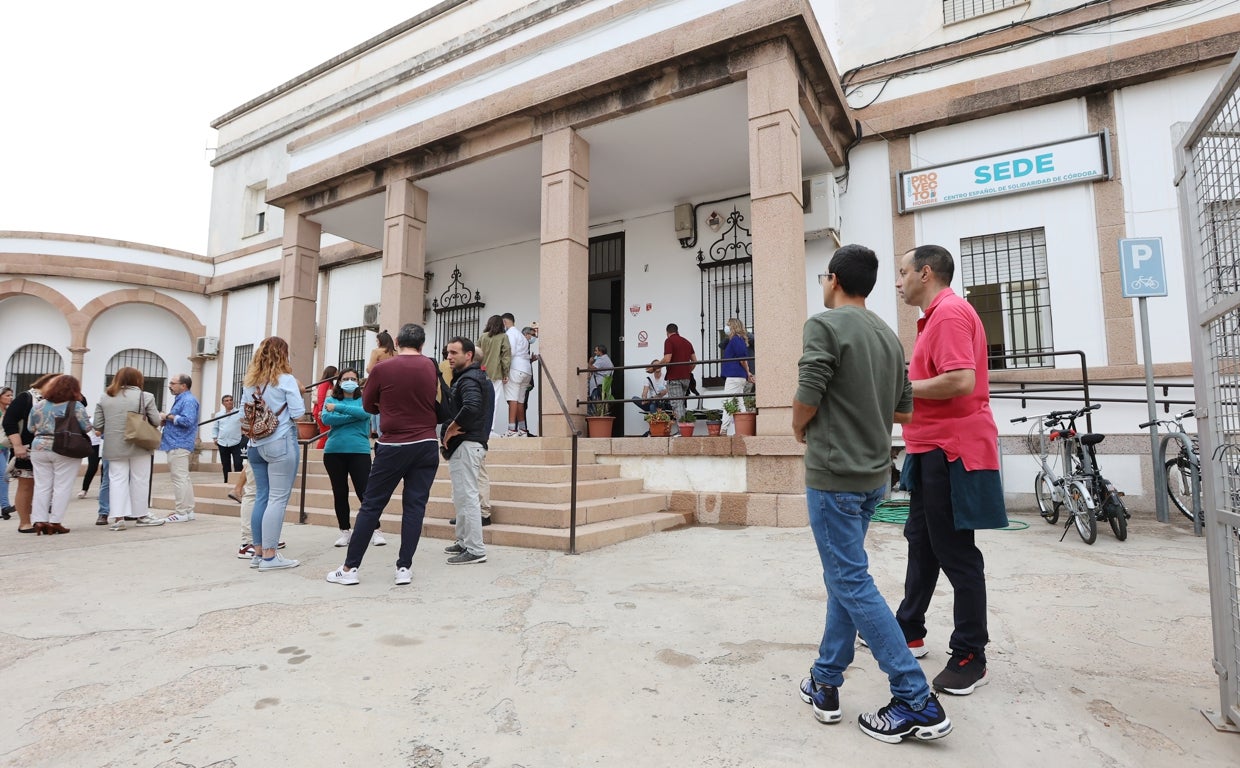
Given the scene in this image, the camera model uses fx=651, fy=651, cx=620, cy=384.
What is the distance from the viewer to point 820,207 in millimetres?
8867

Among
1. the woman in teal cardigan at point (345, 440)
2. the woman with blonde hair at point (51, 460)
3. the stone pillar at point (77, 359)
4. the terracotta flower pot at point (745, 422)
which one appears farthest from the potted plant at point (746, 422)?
the stone pillar at point (77, 359)

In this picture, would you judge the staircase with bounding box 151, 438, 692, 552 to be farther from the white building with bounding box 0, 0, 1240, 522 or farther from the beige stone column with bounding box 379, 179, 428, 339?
the beige stone column with bounding box 379, 179, 428, 339

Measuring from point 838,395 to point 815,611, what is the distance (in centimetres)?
176

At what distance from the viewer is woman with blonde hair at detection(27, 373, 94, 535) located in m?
6.35

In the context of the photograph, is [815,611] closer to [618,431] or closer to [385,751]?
[385,751]

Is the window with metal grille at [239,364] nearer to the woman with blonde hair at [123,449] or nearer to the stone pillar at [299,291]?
the stone pillar at [299,291]

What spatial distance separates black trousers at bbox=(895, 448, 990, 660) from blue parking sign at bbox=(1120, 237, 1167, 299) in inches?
218

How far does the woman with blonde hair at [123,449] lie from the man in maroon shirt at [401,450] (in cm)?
370

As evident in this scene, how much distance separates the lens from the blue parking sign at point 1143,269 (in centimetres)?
644

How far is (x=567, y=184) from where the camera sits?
8.15m

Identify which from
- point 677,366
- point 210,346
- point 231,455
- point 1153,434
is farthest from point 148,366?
point 1153,434

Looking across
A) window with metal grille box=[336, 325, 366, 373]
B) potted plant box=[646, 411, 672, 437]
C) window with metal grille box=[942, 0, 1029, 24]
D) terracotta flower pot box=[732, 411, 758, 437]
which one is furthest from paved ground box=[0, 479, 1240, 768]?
window with metal grille box=[336, 325, 366, 373]

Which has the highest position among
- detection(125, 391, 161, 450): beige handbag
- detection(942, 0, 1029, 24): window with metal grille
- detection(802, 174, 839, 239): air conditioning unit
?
detection(942, 0, 1029, 24): window with metal grille

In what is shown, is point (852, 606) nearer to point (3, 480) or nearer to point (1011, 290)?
point (1011, 290)
